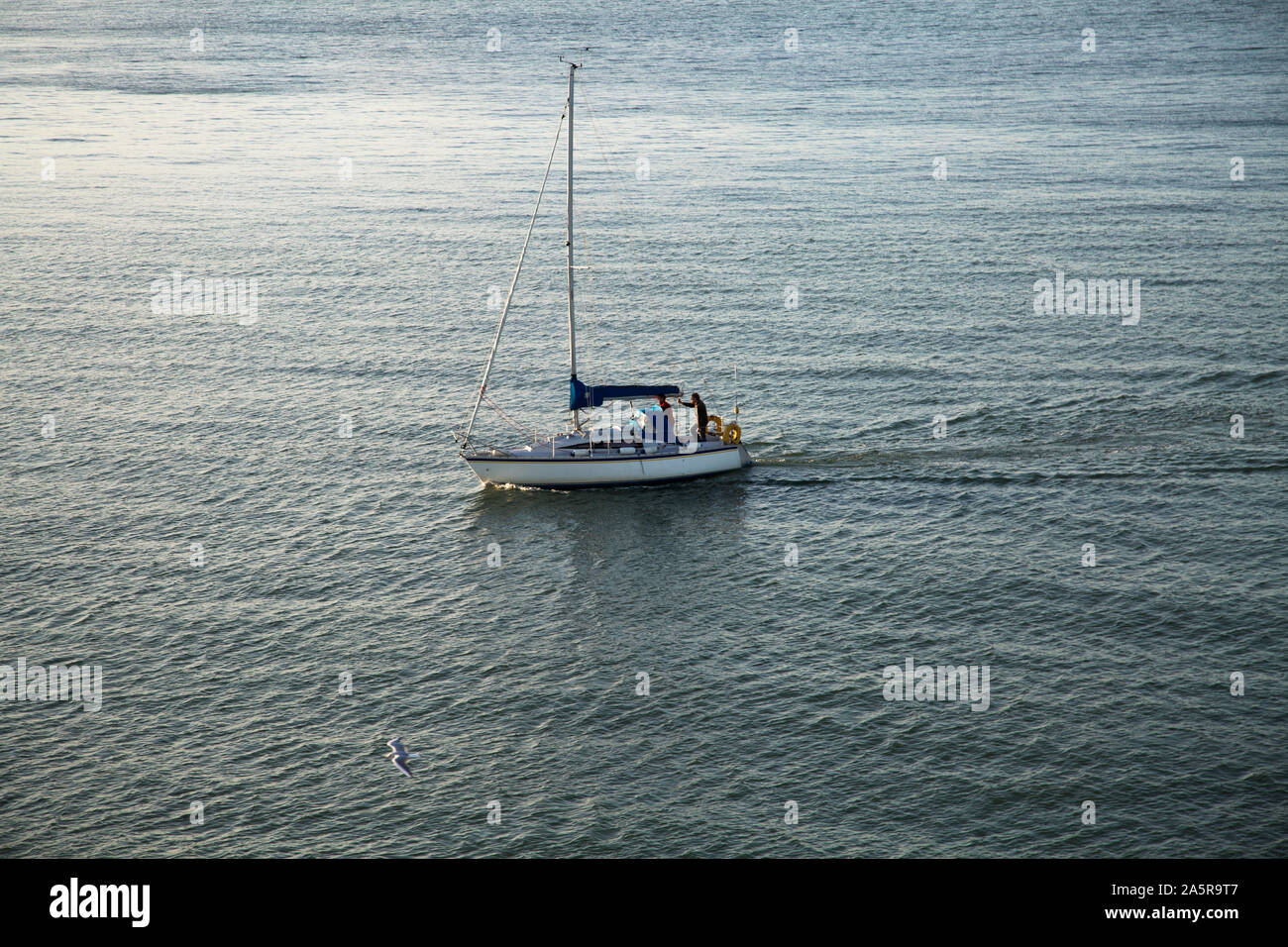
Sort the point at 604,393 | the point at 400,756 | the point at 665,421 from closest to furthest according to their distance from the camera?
the point at 400,756 → the point at 665,421 → the point at 604,393

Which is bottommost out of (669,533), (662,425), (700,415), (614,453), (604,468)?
(669,533)

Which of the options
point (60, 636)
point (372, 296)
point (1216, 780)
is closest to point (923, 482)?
point (1216, 780)

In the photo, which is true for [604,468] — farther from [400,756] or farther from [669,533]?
[400,756]

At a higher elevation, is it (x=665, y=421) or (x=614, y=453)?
(x=665, y=421)

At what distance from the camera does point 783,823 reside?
4172cm

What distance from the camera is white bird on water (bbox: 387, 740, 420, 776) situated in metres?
45.0

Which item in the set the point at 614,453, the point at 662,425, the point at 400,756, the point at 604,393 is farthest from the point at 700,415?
the point at 400,756

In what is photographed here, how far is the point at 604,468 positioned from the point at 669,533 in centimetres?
595

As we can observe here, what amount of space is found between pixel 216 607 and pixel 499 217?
70.1 m

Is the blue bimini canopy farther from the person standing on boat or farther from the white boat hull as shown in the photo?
the white boat hull

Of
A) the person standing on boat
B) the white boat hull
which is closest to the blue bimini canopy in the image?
the person standing on boat

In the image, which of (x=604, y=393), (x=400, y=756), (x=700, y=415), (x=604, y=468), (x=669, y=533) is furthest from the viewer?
(x=604, y=393)

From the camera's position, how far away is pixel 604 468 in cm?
6600
